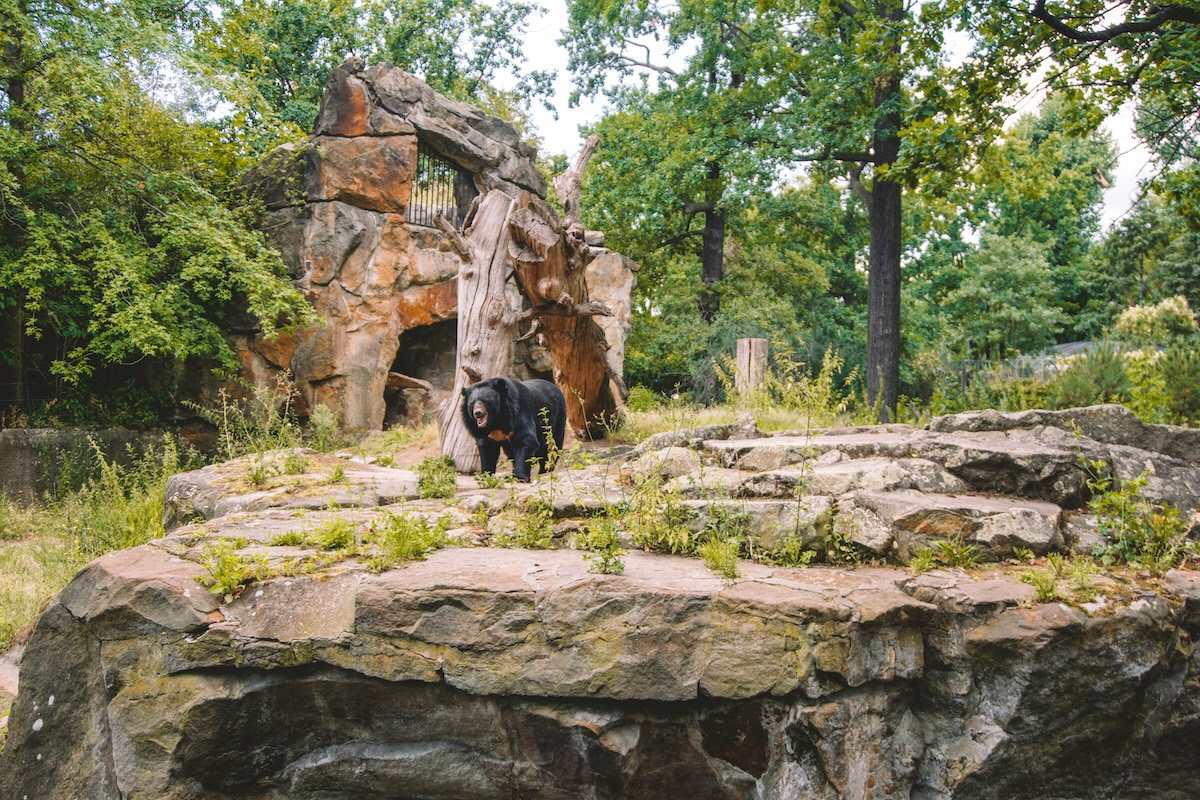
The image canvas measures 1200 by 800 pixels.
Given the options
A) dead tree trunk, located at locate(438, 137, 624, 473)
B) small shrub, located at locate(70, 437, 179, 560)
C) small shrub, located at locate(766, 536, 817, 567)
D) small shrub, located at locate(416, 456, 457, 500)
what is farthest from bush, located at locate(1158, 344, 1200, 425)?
small shrub, located at locate(70, 437, 179, 560)

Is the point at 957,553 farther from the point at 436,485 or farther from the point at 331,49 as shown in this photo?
the point at 331,49

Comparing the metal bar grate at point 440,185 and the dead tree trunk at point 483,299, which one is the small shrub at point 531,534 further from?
the metal bar grate at point 440,185

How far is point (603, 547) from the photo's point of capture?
428cm

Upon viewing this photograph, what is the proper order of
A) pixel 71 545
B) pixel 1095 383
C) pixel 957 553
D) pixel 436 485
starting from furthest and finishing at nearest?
pixel 1095 383 < pixel 71 545 < pixel 436 485 < pixel 957 553

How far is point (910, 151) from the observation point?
27.0 ft

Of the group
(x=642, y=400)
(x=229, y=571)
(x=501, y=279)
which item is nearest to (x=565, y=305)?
(x=501, y=279)

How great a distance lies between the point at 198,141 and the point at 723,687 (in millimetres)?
13007

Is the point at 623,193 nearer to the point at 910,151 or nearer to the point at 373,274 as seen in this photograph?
the point at 373,274

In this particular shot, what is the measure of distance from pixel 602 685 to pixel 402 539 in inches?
50.3

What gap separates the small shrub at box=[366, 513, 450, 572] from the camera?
3971 mm

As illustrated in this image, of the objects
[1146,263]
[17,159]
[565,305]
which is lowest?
[565,305]

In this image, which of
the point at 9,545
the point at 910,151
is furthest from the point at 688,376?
the point at 9,545

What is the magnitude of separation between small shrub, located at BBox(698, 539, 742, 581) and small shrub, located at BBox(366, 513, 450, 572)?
1.41 meters

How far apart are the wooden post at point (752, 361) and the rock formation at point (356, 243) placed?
3784mm
